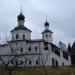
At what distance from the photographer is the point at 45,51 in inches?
2435

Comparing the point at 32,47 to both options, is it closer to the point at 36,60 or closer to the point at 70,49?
the point at 36,60

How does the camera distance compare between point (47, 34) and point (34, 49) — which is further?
point (47, 34)

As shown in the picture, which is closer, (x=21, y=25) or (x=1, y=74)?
(x=1, y=74)

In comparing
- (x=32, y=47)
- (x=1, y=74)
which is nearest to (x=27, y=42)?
(x=32, y=47)

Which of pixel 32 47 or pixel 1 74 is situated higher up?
pixel 32 47

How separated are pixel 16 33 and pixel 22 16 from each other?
5511 mm

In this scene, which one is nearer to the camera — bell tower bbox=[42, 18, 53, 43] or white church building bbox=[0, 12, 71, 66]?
white church building bbox=[0, 12, 71, 66]

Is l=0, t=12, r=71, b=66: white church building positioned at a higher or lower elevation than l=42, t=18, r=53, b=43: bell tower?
lower

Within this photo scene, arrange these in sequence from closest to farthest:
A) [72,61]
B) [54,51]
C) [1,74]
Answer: [1,74] → [54,51] → [72,61]

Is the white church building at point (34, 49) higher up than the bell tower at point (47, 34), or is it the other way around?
the bell tower at point (47, 34)

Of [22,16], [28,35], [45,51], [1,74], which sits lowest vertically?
[1,74]

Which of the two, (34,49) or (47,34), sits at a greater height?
(47,34)

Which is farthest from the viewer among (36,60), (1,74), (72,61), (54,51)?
(72,61)

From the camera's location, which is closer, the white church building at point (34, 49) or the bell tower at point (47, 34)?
the white church building at point (34, 49)
